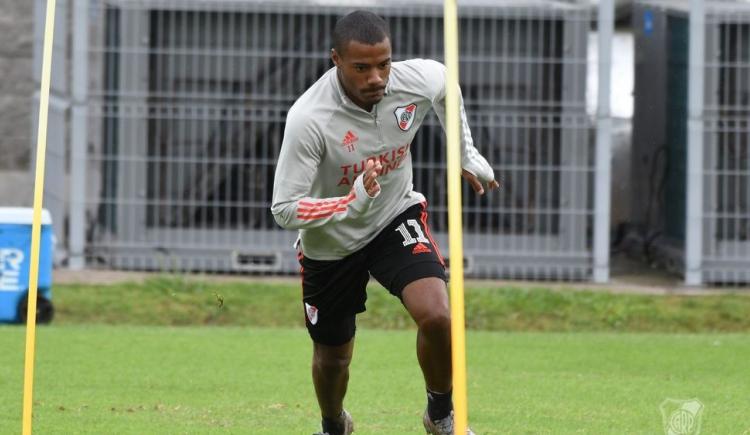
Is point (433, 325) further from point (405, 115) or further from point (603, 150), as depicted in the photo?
point (603, 150)

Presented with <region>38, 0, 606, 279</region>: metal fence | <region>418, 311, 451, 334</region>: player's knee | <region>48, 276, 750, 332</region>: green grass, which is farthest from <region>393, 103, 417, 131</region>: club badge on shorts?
<region>38, 0, 606, 279</region>: metal fence

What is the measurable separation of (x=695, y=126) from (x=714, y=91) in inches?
18.4

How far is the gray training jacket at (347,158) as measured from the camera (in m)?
6.52

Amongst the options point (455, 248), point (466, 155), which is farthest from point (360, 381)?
point (455, 248)

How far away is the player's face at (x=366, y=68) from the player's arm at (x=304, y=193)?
10.8 inches

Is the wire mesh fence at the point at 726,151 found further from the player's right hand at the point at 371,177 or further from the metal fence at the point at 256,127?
the player's right hand at the point at 371,177

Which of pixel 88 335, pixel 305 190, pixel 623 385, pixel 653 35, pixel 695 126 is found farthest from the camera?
pixel 653 35

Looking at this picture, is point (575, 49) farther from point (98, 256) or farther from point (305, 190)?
point (305, 190)

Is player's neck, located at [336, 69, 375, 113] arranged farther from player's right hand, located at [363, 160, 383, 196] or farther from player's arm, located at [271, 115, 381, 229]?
player's right hand, located at [363, 160, 383, 196]

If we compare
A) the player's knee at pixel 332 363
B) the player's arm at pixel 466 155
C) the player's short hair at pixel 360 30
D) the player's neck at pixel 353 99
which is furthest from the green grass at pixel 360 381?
the player's short hair at pixel 360 30

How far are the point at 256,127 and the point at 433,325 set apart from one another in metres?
8.98

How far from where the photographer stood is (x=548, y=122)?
606 inches

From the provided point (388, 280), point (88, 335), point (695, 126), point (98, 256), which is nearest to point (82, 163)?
point (98, 256)

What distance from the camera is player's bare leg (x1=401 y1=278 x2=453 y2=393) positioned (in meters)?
6.73
